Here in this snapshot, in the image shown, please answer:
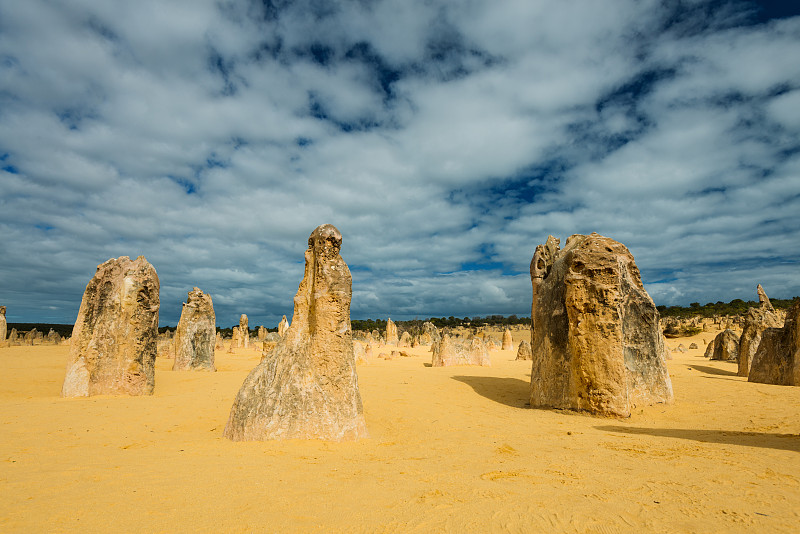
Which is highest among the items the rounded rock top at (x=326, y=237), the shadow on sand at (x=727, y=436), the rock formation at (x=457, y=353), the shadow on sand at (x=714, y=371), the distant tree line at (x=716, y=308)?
the distant tree line at (x=716, y=308)

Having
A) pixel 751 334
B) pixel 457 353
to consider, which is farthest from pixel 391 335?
pixel 751 334

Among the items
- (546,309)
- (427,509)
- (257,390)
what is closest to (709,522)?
(427,509)

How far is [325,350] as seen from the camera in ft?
19.5

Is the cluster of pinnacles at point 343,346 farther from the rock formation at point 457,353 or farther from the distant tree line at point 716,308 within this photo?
the distant tree line at point 716,308

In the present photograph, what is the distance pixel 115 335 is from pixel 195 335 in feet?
24.0

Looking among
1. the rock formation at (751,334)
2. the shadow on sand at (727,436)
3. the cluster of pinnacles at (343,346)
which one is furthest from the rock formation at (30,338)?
the rock formation at (751,334)

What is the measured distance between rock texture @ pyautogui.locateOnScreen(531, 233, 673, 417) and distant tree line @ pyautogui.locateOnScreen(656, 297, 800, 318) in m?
42.6

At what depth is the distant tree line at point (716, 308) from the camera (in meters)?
47.4

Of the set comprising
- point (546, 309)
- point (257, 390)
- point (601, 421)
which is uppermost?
point (546, 309)

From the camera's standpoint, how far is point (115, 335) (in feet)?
31.0

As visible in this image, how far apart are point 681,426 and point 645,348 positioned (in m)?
2.19

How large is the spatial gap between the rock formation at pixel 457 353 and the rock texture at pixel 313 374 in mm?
12542

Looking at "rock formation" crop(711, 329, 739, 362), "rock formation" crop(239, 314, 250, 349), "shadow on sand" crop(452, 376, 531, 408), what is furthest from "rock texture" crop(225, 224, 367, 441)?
"rock formation" crop(239, 314, 250, 349)

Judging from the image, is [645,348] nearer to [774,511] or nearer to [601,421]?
[601,421]
